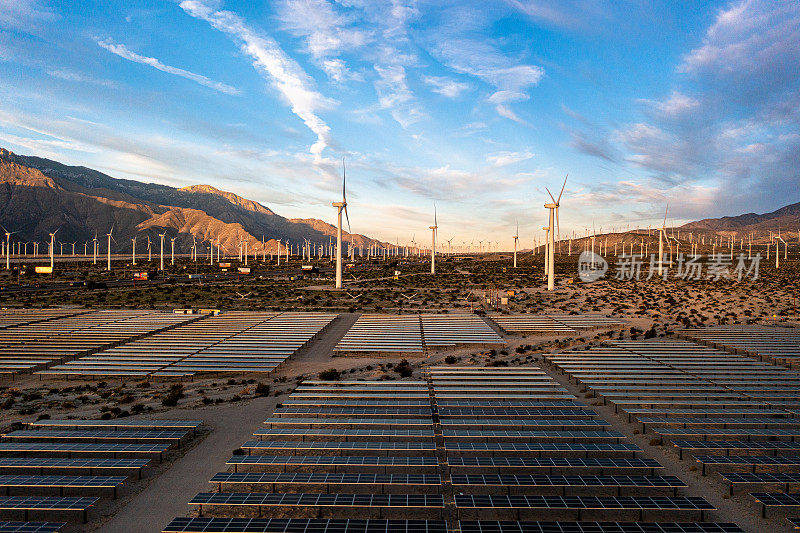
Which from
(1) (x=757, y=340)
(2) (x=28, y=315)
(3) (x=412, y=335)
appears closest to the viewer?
(1) (x=757, y=340)

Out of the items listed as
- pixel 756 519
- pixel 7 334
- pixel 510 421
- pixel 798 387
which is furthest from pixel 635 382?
pixel 7 334

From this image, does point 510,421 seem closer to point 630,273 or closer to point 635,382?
point 635,382

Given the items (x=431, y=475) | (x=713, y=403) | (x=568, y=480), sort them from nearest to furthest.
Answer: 1. (x=568, y=480)
2. (x=431, y=475)
3. (x=713, y=403)

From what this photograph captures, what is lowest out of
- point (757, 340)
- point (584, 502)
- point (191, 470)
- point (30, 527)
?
point (191, 470)

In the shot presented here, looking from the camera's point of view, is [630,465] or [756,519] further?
[630,465]

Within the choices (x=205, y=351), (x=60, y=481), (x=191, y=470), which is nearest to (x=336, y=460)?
(x=191, y=470)

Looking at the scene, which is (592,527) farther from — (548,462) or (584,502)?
(548,462)

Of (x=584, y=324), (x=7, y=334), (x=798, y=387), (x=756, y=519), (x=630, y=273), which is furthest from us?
(x=630, y=273)
